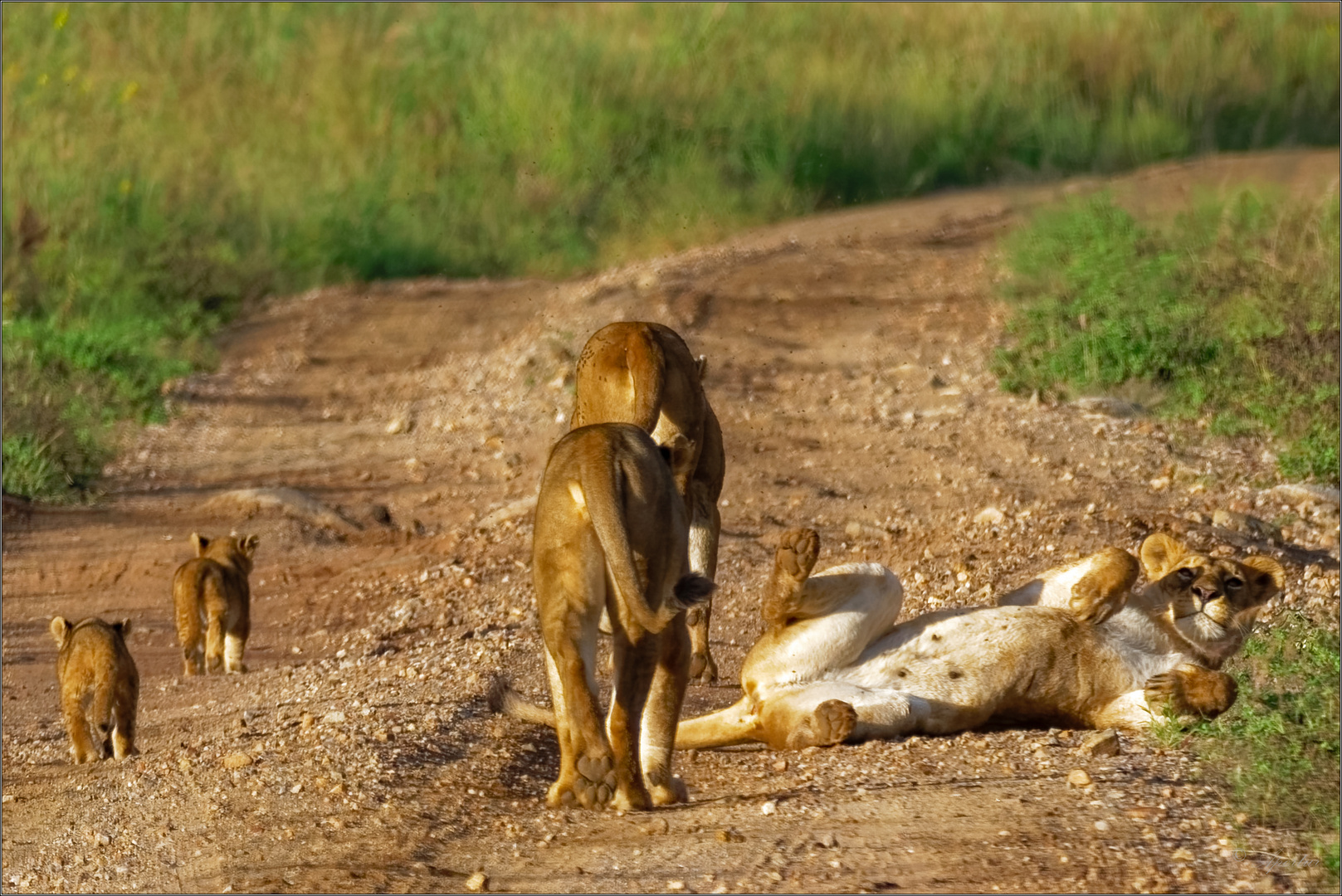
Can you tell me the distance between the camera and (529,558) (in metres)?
10.2

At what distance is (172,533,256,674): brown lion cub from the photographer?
9.66 m

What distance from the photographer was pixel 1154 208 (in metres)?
16.9

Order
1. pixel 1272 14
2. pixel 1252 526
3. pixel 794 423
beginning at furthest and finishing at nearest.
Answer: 1. pixel 1272 14
2. pixel 794 423
3. pixel 1252 526

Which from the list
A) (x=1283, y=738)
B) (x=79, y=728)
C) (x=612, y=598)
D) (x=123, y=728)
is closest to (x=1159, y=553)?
(x=1283, y=738)

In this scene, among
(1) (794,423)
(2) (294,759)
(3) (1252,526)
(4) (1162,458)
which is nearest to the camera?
(2) (294,759)

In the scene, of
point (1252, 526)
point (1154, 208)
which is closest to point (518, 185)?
point (1154, 208)

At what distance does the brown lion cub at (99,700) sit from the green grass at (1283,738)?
3946 mm

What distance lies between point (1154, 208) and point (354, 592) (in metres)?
8.84

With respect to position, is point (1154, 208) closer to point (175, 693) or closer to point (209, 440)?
point (209, 440)

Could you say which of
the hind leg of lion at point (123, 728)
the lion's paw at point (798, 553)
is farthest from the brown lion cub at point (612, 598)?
the hind leg of lion at point (123, 728)

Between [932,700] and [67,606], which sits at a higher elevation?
[932,700]

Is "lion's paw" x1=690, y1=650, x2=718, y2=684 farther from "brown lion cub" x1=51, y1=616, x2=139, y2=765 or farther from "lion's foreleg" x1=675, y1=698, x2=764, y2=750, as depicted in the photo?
"brown lion cub" x1=51, y1=616, x2=139, y2=765

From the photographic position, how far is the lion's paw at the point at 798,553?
656 cm

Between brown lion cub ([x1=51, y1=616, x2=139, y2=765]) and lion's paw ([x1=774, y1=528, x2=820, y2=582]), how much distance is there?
9.32ft
